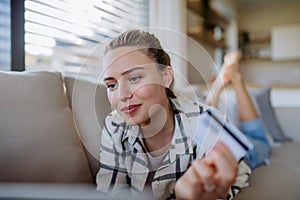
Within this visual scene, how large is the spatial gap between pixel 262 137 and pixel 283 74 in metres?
2.74

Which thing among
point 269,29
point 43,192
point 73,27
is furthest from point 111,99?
point 269,29

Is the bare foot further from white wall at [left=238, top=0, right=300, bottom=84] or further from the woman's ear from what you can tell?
white wall at [left=238, top=0, right=300, bottom=84]

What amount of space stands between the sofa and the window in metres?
0.05

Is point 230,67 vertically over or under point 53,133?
over

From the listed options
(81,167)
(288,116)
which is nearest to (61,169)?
(81,167)

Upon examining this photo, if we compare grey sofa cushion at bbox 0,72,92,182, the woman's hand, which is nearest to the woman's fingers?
the woman's hand

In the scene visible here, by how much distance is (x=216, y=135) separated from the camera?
371 millimetres

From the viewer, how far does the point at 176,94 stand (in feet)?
1.36

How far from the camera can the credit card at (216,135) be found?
35cm

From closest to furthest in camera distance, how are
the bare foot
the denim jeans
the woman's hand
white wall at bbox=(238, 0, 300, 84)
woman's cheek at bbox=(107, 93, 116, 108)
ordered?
the woman's hand
woman's cheek at bbox=(107, 93, 116, 108)
the bare foot
the denim jeans
white wall at bbox=(238, 0, 300, 84)

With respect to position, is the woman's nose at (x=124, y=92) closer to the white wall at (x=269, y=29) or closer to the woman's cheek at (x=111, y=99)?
the woman's cheek at (x=111, y=99)

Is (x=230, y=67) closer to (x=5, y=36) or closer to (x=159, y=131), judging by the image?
(x=159, y=131)

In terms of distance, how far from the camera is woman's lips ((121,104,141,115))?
39 centimetres

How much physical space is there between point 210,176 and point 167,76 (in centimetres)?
15
